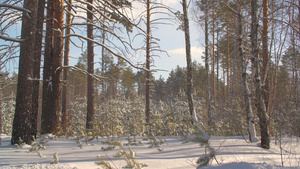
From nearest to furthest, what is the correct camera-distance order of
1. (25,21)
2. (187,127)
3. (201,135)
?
1. (201,135)
2. (25,21)
3. (187,127)

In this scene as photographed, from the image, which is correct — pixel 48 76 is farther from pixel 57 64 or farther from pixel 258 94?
pixel 258 94

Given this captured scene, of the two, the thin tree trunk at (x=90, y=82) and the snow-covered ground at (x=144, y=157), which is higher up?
the thin tree trunk at (x=90, y=82)

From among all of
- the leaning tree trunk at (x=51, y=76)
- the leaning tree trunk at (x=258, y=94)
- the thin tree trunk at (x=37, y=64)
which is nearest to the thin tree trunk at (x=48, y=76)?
the leaning tree trunk at (x=51, y=76)

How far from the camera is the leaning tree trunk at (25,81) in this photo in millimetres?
4219

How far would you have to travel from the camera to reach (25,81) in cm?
429

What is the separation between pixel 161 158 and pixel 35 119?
3583 mm

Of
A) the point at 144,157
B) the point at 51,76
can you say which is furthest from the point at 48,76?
the point at 144,157

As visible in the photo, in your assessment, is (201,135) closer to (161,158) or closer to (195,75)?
(161,158)

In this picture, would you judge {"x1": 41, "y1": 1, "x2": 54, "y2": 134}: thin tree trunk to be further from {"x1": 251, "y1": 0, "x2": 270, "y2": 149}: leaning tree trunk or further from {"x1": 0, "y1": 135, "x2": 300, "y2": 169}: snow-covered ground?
{"x1": 251, "y1": 0, "x2": 270, "y2": 149}: leaning tree trunk

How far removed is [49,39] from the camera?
19.5 ft

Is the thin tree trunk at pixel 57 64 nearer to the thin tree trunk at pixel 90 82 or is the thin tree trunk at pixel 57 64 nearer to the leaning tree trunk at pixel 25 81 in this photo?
the leaning tree trunk at pixel 25 81

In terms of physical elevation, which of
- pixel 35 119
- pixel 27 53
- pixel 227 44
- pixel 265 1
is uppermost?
pixel 227 44

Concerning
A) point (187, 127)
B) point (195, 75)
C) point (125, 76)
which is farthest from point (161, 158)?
point (195, 75)

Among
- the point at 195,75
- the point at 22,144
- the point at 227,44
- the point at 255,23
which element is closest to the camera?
the point at 22,144
